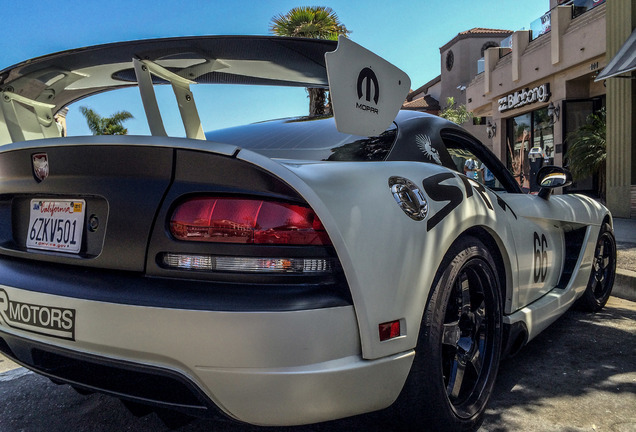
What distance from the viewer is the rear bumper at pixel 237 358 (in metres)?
1.46

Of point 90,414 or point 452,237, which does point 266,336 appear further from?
point 90,414

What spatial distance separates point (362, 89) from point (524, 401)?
1595 millimetres

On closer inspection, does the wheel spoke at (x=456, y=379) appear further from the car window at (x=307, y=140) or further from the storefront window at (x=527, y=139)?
the storefront window at (x=527, y=139)

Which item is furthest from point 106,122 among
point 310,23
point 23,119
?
point 23,119

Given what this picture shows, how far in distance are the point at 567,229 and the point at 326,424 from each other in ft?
7.12

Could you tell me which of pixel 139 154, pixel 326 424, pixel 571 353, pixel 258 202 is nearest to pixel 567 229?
pixel 571 353

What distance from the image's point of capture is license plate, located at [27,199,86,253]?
1.79m

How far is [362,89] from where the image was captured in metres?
1.88

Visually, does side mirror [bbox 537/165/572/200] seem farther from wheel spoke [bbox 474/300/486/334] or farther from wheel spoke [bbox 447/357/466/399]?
wheel spoke [bbox 447/357/466/399]

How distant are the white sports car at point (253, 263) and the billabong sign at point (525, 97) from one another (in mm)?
19950

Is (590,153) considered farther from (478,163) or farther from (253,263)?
(253,263)

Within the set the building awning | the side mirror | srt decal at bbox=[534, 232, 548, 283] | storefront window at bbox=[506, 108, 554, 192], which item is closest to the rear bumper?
srt decal at bbox=[534, 232, 548, 283]

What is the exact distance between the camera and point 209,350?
1481mm

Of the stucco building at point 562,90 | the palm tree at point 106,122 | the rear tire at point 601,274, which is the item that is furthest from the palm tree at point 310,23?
the palm tree at point 106,122
